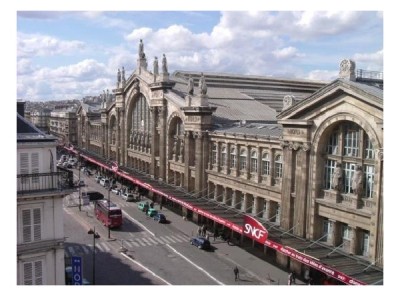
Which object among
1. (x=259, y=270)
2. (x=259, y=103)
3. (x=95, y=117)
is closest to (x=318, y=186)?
(x=259, y=270)

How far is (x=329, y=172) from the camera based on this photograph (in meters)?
40.8

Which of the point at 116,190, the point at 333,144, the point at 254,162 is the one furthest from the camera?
the point at 116,190

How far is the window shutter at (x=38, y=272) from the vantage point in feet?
87.2

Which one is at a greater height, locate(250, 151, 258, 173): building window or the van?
locate(250, 151, 258, 173): building window

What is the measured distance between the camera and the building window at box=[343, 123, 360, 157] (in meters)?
37.6

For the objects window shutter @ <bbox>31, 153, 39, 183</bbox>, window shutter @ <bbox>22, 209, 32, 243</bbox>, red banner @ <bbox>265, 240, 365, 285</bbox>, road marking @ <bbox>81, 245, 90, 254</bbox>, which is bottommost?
road marking @ <bbox>81, 245, 90, 254</bbox>

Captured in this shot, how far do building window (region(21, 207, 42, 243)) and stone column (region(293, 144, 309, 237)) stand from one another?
24.0 m

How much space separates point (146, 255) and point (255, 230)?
11788 mm

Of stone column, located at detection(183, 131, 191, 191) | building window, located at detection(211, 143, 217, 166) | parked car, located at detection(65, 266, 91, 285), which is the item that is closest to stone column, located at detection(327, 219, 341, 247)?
parked car, located at detection(65, 266, 91, 285)

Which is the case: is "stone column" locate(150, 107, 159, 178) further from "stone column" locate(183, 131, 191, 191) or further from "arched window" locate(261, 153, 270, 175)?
"arched window" locate(261, 153, 270, 175)

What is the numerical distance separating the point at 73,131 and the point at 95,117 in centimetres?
2496

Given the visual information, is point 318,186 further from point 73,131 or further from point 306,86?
point 73,131

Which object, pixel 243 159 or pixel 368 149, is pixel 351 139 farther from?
pixel 243 159

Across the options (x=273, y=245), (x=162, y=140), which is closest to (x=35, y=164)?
(x=273, y=245)
